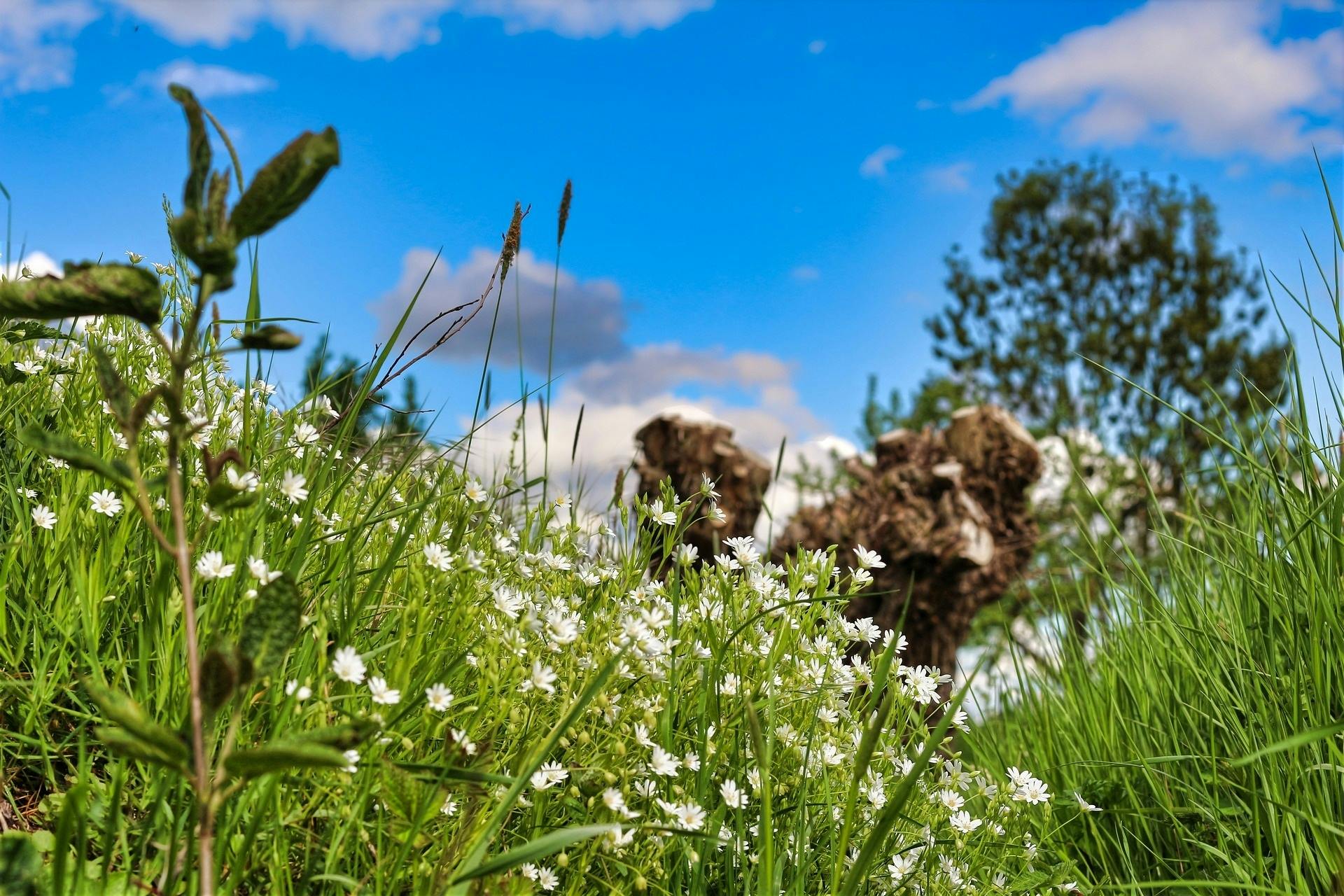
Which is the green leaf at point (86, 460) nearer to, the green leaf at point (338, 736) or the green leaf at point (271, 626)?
the green leaf at point (271, 626)

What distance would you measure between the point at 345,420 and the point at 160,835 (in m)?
0.97

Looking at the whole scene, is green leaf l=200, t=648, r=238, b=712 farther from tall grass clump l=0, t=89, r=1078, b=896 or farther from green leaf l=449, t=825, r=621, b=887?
green leaf l=449, t=825, r=621, b=887

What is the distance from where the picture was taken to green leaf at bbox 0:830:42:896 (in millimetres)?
1368

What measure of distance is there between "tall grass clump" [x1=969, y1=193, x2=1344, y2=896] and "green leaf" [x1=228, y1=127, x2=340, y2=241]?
1.94 meters

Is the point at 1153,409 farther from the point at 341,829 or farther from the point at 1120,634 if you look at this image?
the point at 341,829

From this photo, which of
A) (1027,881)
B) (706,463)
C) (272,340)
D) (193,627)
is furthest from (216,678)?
(706,463)

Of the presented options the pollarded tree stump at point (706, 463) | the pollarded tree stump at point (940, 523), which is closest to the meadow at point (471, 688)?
the pollarded tree stump at point (940, 523)

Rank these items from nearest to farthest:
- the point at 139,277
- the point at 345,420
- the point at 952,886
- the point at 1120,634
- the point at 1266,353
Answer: the point at 139,277 → the point at 952,886 → the point at 345,420 → the point at 1120,634 → the point at 1266,353

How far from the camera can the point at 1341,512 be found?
2.42 m

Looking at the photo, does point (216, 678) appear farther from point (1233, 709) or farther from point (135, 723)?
point (1233, 709)

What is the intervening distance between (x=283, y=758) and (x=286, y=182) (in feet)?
2.29

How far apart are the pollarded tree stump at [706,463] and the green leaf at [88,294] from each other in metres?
9.23

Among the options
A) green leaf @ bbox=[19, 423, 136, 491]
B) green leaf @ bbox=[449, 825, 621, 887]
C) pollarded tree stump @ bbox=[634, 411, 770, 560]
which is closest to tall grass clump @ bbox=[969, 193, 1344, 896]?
green leaf @ bbox=[449, 825, 621, 887]

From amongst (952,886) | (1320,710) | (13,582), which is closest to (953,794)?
(952,886)
